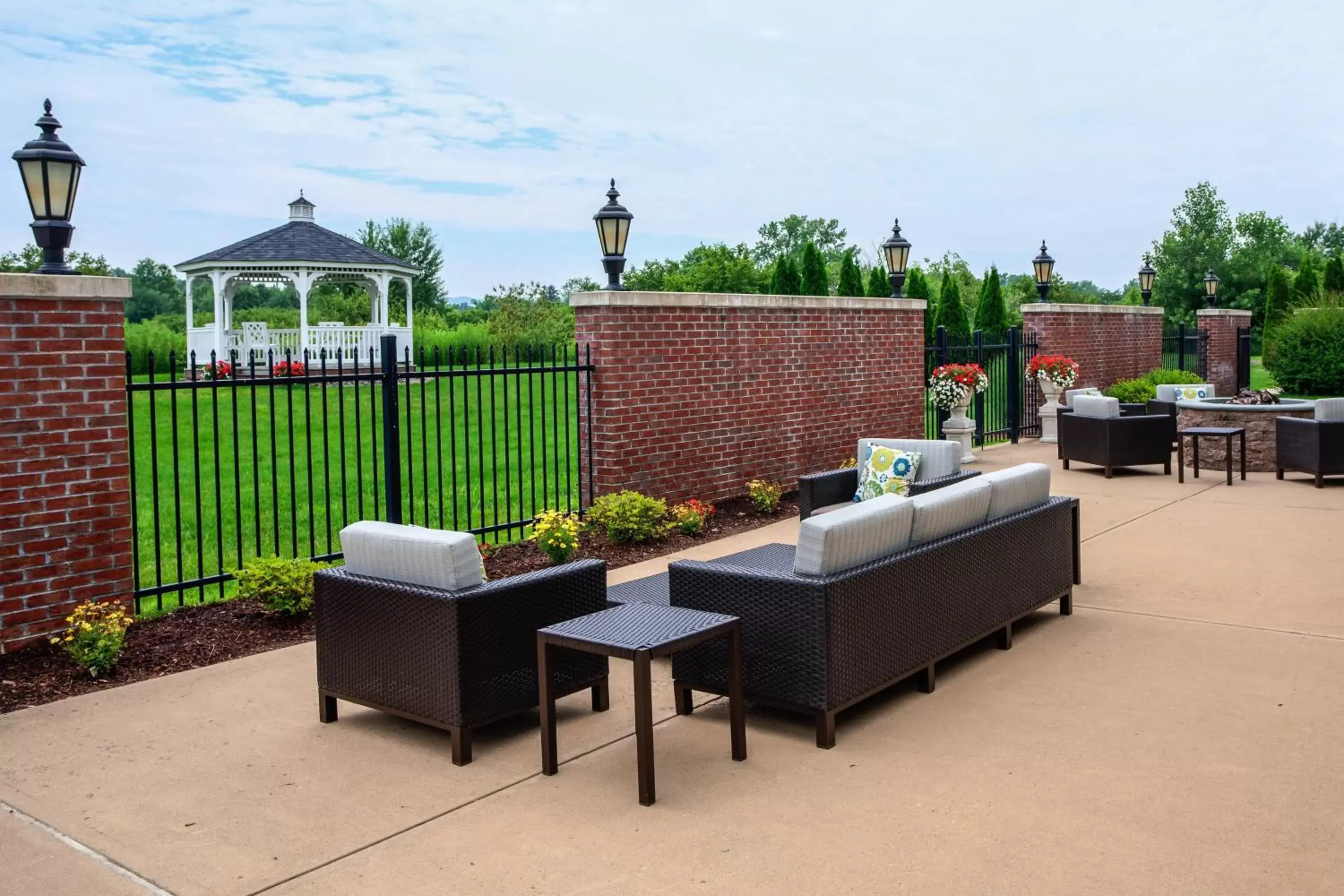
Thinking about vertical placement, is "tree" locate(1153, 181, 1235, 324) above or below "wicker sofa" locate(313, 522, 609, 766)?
above

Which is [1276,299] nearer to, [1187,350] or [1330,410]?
[1187,350]

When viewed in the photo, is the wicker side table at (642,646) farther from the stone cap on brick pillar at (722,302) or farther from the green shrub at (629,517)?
the stone cap on brick pillar at (722,302)

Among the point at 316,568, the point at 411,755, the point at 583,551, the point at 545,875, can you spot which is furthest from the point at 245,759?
the point at 583,551

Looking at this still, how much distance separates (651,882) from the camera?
3.52 meters

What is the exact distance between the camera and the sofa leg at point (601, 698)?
5234 mm

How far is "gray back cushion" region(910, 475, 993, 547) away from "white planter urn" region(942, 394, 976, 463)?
8.73m

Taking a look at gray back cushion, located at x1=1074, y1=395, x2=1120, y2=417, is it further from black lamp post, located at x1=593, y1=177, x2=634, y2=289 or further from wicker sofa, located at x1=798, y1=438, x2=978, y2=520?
black lamp post, located at x1=593, y1=177, x2=634, y2=289

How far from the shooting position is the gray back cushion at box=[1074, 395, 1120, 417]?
13.2m

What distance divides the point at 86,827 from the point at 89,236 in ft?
118

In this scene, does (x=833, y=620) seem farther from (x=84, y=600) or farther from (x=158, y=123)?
(x=158, y=123)

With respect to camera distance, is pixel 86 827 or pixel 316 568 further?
pixel 316 568

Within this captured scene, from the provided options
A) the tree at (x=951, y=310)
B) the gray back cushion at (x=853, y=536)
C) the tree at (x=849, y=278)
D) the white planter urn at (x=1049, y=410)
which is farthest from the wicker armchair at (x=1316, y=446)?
the tree at (x=849, y=278)

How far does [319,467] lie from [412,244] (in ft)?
156

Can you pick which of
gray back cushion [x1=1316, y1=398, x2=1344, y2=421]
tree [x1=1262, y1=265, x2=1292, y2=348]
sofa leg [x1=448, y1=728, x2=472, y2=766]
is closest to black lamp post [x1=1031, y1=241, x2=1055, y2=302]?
gray back cushion [x1=1316, y1=398, x2=1344, y2=421]
